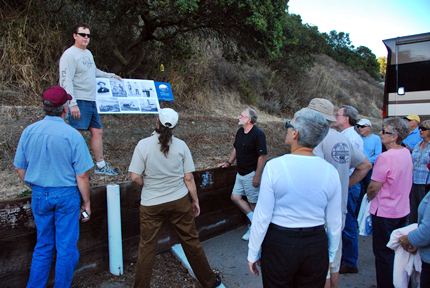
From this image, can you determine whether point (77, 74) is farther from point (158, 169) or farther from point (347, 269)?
point (347, 269)

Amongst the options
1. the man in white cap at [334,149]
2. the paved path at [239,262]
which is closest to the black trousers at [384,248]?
the man in white cap at [334,149]

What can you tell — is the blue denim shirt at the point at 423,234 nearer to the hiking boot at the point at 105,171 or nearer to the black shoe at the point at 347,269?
the black shoe at the point at 347,269

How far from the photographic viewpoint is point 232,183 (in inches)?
233

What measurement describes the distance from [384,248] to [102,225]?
2798 millimetres

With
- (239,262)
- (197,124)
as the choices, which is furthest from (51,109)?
(197,124)

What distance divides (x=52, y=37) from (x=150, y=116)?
239cm

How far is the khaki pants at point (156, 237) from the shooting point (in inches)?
146

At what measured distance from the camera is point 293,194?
2.52 m

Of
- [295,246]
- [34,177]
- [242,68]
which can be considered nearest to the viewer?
[295,246]

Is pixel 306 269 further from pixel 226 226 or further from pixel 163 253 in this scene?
pixel 226 226

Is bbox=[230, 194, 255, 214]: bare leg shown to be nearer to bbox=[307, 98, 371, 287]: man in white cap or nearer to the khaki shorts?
the khaki shorts

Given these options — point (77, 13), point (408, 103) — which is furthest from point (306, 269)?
point (77, 13)

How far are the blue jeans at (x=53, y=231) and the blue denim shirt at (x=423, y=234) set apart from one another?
2.65 m

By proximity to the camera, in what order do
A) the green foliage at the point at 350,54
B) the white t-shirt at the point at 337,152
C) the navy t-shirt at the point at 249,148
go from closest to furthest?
the white t-shirt at the point at 337,152, the navy t-shirt at the point at 249,148, the green foliage at the point at 350,54
